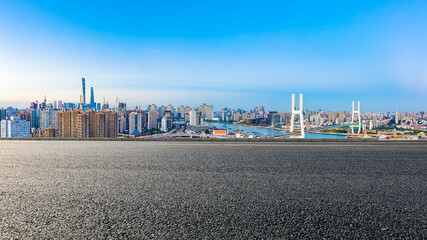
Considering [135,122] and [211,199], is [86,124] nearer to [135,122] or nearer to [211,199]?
[135,122]

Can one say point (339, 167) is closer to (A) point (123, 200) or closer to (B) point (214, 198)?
(B) point (214, 198)

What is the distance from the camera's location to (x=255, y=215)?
2.84 m

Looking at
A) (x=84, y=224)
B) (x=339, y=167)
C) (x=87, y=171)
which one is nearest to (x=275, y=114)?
(x=339, y=167)

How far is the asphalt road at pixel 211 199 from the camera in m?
2.52

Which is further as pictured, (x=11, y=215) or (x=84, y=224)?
(x=11, y=215)

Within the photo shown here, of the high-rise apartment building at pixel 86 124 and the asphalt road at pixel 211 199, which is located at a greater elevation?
the high-rise apartment building at pixel 86 124

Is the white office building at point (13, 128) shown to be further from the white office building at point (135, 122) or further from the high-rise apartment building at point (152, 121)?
the high-rise apartment building at point (152, 121)

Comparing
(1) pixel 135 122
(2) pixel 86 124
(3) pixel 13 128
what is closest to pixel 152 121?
(1) pixel 135 122

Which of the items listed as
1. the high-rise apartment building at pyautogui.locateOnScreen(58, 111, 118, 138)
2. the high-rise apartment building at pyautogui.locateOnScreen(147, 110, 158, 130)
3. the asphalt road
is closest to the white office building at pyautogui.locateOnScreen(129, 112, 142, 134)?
the high-rise apartment building at pyautogui.locateOnScreen(147, 110, 158, 130)

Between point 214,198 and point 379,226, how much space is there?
1.82 metres

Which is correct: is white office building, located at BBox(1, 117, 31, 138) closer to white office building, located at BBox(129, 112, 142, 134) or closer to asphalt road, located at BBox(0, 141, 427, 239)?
white office building, located at BBox(129, 112, 142, 134)

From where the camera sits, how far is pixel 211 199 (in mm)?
3389

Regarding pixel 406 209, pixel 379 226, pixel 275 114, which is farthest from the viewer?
pixel 275 114

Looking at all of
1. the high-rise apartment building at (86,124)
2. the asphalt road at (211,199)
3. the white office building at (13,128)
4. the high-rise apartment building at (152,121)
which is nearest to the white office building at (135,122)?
the high-rise apartment building at (152,121)
